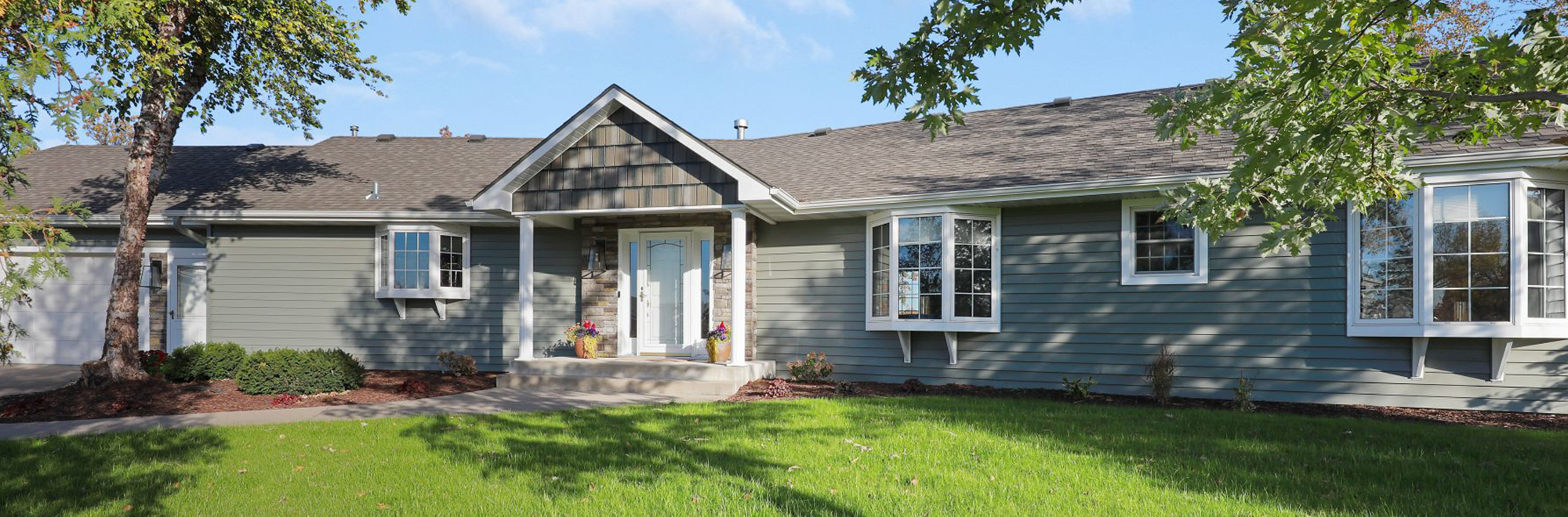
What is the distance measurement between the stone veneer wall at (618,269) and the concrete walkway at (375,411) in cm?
166

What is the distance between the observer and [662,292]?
39.7 feet

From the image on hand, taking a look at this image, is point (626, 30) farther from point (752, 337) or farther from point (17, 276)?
point (17, 276)

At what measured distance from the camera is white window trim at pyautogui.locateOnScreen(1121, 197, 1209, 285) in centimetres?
941

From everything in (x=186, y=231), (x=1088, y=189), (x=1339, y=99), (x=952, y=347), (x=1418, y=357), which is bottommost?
(x=952, y=347)

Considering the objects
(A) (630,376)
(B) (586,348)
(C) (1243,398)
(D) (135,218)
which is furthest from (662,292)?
(C) (1243,398)

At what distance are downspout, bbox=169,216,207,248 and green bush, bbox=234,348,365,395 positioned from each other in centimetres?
402

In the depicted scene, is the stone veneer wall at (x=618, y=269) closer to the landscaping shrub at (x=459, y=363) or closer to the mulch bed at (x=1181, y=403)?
the mulch bed at (x=1181, y=403)

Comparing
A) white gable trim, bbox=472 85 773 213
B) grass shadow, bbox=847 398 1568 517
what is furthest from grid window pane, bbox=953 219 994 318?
white gable trim, bbox=472 85 773 213

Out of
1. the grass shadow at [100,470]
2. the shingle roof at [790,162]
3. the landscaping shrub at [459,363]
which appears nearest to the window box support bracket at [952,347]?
the shingle roof at [790,162]

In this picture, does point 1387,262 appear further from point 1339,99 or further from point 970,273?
point 1339,99

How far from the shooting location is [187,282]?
13336 millimetres

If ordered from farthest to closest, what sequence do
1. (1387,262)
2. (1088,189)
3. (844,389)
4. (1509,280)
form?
1. (844,389)
2. (1088,189)
3. (1387,262)
4. (1509,280)

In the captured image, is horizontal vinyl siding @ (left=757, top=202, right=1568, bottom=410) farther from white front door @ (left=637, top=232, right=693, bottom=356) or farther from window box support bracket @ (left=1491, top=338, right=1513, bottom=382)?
white front door @ (left=637, top=232, right=693, bottom=356)

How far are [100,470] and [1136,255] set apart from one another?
939cm
